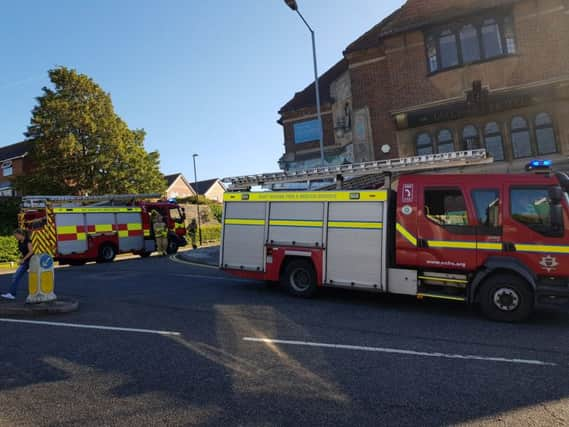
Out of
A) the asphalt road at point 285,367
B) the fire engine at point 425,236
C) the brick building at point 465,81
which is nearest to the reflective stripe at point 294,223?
the fire engine at point 425,236

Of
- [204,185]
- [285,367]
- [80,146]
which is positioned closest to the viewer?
[285,367]

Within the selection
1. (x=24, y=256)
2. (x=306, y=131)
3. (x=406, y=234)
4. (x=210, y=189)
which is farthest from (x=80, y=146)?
(x=210, y=189)

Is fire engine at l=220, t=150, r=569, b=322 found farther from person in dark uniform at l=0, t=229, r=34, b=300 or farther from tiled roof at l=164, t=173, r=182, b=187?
tiled roof at l=164, t=173, r=182, b=187

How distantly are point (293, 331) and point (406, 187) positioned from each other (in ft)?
11.0

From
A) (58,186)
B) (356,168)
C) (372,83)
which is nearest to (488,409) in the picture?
(356,168)

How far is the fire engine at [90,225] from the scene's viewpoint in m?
15.1

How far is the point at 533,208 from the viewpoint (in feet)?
20.4

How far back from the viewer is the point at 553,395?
141 inches

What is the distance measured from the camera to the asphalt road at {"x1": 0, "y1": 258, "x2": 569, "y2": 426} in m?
3.30

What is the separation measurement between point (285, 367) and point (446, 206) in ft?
13.8

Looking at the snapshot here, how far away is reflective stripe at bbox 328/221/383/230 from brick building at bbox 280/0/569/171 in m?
10.1

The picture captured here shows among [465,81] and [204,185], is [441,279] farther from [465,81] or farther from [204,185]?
[204,185]

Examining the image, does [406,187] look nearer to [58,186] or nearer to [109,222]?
[109,222]

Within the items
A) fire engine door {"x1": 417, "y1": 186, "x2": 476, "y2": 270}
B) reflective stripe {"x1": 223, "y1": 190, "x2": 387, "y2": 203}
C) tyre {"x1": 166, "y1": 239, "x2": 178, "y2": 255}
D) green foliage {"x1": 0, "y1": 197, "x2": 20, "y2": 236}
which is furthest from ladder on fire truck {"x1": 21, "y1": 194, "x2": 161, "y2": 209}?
fire engine door {"x1": 417, "y1": 186, "x2": 476, "y2": 270}
